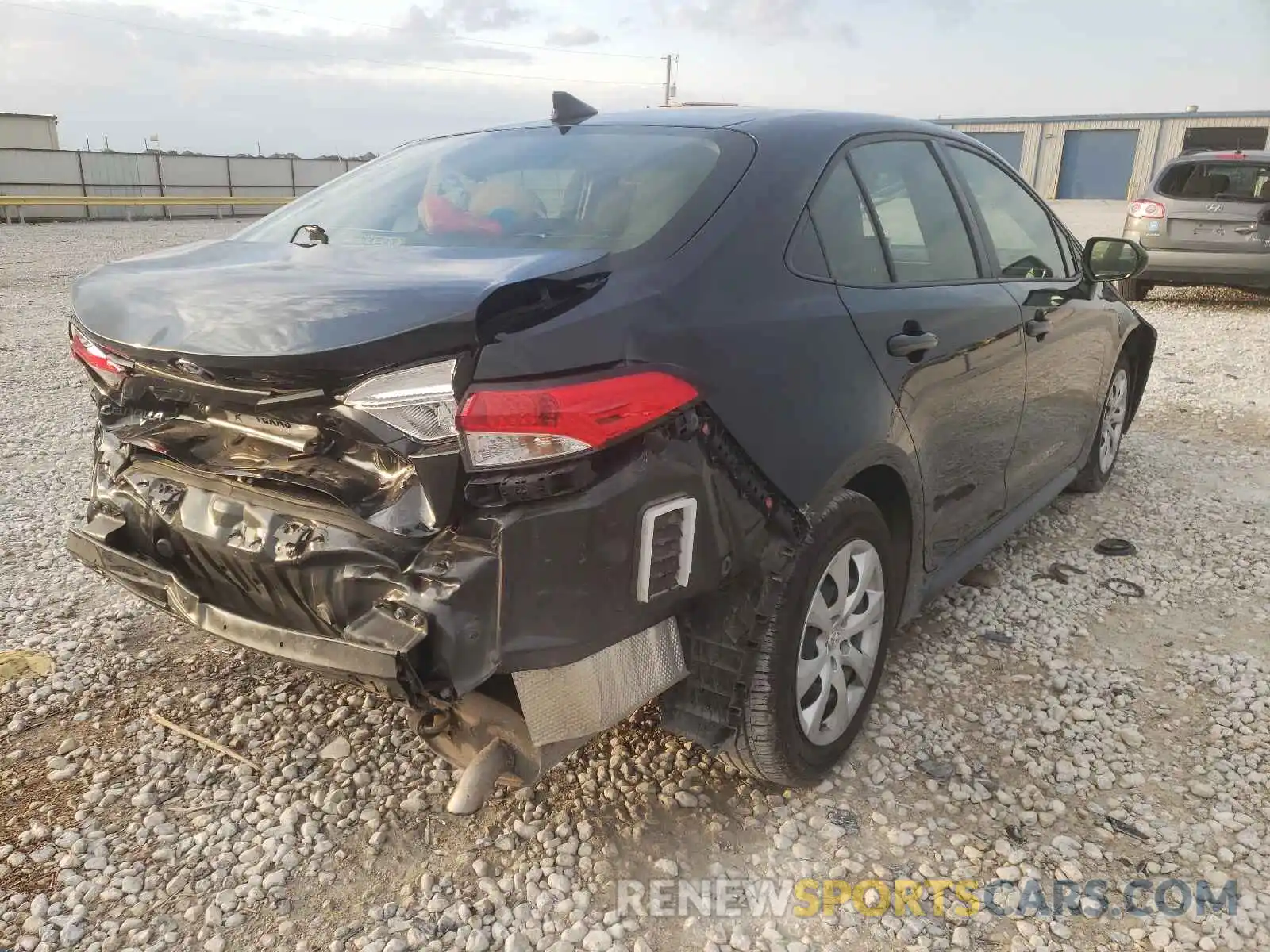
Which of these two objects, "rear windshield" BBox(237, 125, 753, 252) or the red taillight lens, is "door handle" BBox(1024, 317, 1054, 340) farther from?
the red taillight lens

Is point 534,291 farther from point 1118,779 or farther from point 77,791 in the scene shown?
point 1118,779

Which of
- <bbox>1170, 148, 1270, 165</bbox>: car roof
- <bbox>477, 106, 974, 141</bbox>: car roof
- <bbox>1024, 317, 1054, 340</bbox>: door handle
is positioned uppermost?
<bbox>477, 106, 974, 141</bbox>: car roof

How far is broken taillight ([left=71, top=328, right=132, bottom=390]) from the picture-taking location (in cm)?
220

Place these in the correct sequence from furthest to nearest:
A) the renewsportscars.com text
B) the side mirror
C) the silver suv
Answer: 1. the silver suv
2. the side mirror
3. the renewsportscars.com text

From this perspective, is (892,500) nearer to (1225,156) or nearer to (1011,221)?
(1011,221)

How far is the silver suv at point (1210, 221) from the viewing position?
9750mm

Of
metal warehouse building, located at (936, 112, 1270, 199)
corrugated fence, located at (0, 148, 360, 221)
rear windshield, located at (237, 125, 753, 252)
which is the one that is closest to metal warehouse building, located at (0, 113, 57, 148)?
corrugated fence, located at (0, 148, 360, 221)

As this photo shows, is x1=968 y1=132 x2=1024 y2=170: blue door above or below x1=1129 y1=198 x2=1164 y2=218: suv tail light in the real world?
above

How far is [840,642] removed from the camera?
2.55m

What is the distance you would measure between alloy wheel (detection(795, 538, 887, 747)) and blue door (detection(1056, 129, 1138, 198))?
36.7 metres

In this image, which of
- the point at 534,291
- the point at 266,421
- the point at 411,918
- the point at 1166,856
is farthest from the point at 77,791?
the point at 1166,856

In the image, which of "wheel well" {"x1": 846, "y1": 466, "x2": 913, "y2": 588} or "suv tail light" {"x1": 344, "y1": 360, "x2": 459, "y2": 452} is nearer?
"suv tail light" {"x1": 344, "y1": 360, "x2": 459, "y2": 452}

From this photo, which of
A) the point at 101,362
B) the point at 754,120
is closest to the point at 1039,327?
the point at 754,120

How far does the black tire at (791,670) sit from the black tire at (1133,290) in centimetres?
1047
